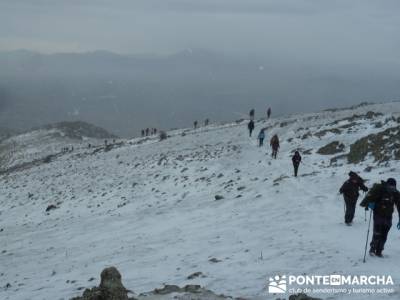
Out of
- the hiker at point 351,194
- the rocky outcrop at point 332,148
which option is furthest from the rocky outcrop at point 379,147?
the hiker at point 351,194

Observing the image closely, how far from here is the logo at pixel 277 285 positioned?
35.7 feet

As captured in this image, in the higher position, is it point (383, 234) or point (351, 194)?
point (351, 194)

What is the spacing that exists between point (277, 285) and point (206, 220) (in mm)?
8660

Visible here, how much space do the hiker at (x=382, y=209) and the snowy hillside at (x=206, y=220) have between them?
0.43 m

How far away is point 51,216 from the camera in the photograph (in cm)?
2764

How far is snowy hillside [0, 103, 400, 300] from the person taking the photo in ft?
42.9

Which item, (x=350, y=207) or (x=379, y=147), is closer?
(x=350, y=207)

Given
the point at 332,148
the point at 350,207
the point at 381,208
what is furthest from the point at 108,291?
the point at 332,148

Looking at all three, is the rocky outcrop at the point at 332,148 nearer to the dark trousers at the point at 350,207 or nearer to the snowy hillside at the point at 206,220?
the snowy hillside at the point at 206,220

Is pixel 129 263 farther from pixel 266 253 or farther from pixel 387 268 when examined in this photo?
pixel 387 268

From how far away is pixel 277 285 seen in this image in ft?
36.6

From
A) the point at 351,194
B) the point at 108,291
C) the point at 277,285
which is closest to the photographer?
the point at 108,291

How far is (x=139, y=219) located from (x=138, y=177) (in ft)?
39.6

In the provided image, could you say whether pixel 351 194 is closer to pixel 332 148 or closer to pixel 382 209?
pixel 382 209
